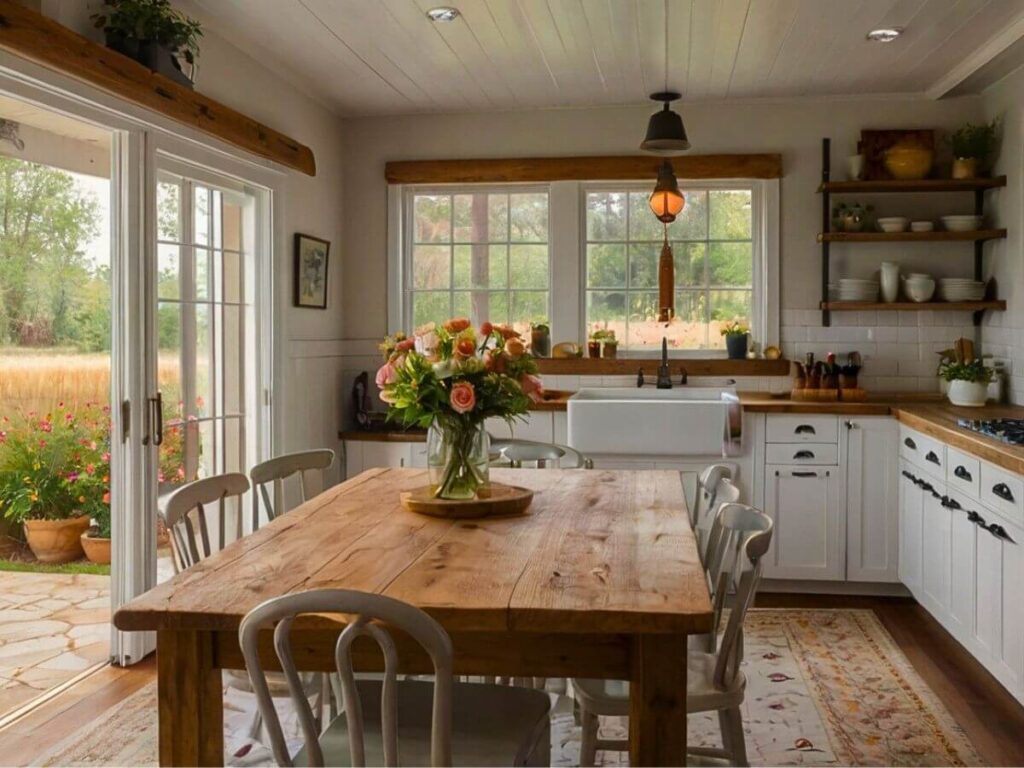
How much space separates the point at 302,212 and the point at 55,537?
2.02 m

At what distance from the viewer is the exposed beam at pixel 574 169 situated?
18.5 feet

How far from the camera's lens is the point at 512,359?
111 inches

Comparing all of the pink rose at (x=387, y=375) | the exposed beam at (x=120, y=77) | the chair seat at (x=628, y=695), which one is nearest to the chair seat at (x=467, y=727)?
the chair seat at (x=628, y=695)

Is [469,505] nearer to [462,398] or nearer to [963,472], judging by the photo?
[462,398]

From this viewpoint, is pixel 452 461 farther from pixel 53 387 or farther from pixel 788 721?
pixel 53 387

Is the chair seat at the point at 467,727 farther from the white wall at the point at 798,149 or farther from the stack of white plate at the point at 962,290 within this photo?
the stack of white plate at the point at 962,290

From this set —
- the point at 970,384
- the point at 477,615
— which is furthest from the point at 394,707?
the point at 970,384

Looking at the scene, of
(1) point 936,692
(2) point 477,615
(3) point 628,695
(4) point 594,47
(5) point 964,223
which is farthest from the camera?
(5) point 964,223

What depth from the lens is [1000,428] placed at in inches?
152

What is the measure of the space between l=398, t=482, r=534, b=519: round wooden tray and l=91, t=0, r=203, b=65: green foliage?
1.91m

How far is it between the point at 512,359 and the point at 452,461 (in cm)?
34

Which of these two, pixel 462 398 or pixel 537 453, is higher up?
pixel 462 398

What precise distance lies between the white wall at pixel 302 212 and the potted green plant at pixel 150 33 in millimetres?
435

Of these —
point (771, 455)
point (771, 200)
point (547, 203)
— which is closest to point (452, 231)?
point (547, 203)
